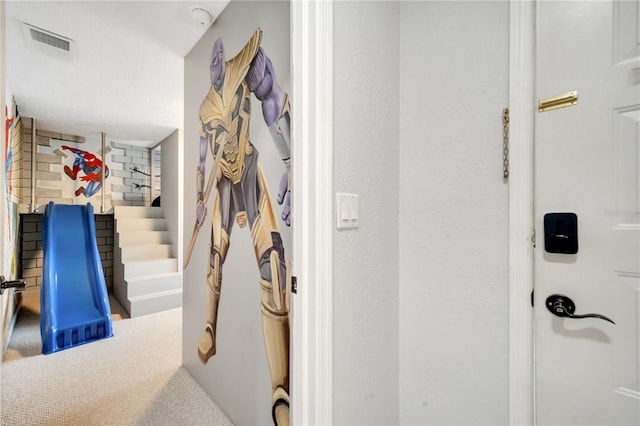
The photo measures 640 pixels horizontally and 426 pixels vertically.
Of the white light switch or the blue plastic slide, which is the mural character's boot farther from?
the blue plastic slide

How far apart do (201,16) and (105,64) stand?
4.09ft

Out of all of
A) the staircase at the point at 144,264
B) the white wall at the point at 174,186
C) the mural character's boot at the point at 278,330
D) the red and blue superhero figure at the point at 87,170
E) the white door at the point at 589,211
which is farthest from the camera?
the red and blue superhero figure at the point at 87,170

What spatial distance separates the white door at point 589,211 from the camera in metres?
0.77

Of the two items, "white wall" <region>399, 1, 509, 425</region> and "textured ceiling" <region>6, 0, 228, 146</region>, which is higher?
"textured ceiling" <region>6, 0, 228, 146</region>

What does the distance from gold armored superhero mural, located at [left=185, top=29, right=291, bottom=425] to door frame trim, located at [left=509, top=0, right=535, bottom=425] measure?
0.82m

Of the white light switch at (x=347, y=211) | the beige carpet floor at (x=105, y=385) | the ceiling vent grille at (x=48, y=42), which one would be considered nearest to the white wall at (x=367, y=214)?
the white light switch at (x=347, y=211)

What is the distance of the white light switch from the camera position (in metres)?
0.89

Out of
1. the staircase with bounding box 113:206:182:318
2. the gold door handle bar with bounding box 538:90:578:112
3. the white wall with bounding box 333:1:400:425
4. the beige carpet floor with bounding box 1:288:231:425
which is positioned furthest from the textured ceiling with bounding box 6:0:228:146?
the beige carpet floor with bounding box 1:288:231:425

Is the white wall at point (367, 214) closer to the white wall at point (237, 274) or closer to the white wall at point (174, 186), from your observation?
the white wall at point (237, 274)

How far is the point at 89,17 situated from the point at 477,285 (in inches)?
106

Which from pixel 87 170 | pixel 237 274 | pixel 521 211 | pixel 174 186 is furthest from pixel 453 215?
pixel 87 170

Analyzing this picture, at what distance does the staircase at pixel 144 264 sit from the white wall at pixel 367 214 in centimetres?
339

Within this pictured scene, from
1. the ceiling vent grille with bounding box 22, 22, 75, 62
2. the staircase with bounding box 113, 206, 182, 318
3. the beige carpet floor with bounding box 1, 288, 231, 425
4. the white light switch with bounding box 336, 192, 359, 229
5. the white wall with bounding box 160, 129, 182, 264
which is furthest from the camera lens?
the white wall with bounding box 160, 129, 182, 264

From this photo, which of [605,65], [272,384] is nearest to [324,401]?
[272,384]
